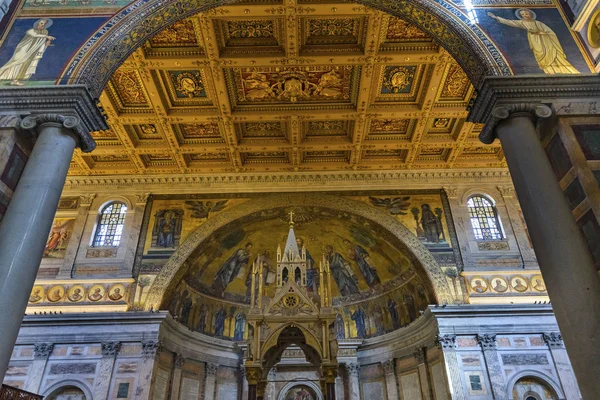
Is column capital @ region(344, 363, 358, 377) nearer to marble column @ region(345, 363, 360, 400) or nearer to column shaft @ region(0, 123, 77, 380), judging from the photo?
marble column @ region(345, 363, 360, 400)

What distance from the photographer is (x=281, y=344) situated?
13.3 m

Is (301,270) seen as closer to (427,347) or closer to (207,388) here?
(427,347)

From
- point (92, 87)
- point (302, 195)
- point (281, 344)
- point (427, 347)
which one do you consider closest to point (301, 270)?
point (281, 344)

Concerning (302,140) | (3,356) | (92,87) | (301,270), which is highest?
(302,140)

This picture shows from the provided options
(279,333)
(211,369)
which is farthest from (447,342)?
(211,369)

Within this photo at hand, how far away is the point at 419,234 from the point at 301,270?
20.9 ft

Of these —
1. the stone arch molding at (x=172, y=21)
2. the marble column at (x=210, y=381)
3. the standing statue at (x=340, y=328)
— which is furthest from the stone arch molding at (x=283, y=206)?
the stone arch molding at (x=172, y=21)

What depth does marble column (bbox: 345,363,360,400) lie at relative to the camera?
18859mm

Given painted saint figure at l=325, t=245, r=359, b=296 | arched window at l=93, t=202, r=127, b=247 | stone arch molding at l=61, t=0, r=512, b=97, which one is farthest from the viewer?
painted saint figure at l=325, t=245, r=359, b=296

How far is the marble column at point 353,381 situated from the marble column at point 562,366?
7779 mm

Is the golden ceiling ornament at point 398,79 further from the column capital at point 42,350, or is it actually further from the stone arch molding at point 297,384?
the column capital at point 42,350

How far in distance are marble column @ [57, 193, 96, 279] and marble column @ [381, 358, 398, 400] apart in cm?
1332

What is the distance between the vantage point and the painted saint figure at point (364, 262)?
1980 centimetres

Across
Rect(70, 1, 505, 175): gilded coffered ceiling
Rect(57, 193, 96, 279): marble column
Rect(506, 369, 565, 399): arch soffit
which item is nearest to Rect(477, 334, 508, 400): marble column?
Rect(506, 369, 565, 399): arch soffit
